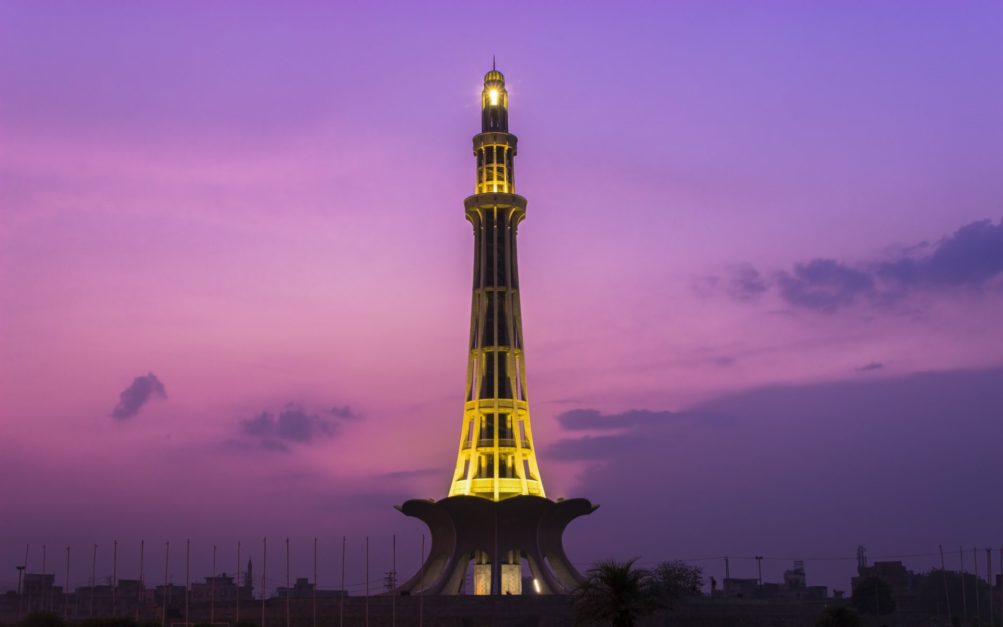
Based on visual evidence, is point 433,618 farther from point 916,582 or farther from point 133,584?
point 916,582

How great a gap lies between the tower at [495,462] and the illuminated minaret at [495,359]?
0.06 metres

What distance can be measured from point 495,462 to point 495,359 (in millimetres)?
6283

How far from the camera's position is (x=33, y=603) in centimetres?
11312

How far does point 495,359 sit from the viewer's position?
266 ft

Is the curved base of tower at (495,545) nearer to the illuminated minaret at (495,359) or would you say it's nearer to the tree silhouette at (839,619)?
the illuminated minaret at (495,359)

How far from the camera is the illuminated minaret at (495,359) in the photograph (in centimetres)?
7994

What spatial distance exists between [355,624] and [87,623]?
1341cm

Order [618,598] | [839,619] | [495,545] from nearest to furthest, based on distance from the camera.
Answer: [618,598], [839,619], [495,545]

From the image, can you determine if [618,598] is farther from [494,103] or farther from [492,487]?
[494,103]

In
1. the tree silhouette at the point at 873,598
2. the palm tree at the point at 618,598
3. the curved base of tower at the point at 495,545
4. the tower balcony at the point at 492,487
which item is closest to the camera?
the palm tree at the point at 618,598

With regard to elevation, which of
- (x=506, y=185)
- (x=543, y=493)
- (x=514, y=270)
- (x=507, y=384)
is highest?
(x=506, y=185)

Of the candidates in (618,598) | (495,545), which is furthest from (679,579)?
(618,598)

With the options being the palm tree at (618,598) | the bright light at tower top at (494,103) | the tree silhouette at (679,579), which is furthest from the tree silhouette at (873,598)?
the palm tree at (618,598)

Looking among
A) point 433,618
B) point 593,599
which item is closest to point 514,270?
point 433,618
